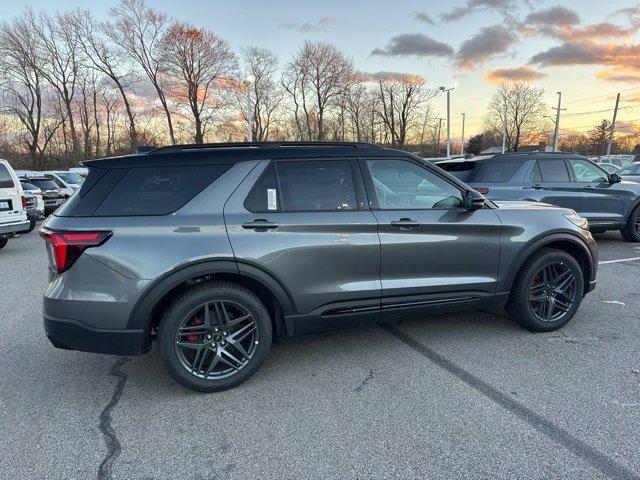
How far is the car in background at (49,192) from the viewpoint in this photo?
48.1 ft

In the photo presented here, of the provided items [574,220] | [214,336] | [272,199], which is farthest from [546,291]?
[214,336]

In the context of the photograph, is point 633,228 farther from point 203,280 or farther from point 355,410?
point 203,280

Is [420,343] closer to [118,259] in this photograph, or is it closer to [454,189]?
[454,189]

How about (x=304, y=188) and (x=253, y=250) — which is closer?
(x=253, y=250)

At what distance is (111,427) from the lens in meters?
2.75

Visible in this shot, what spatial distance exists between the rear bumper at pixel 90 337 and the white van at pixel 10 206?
283 inches


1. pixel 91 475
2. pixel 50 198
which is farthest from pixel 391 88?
pixel 91 475

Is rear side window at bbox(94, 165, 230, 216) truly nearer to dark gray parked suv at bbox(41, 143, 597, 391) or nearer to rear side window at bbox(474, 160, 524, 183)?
dark gray parked suv at bbox(41, 143, 597, 391)

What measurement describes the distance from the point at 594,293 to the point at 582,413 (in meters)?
3.21

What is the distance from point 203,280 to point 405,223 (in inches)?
65.5

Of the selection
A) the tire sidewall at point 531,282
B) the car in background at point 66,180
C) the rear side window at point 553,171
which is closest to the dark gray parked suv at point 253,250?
the tire sidewall at point 531,282

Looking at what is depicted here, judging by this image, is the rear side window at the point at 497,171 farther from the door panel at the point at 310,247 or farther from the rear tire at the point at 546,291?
the door panel at the point at 310,247

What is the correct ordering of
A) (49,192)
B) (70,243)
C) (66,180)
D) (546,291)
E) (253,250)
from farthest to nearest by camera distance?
(66,180) < (49,192) < (546,291) < (253,250) < (70,243)

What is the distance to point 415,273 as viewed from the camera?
3541mm
